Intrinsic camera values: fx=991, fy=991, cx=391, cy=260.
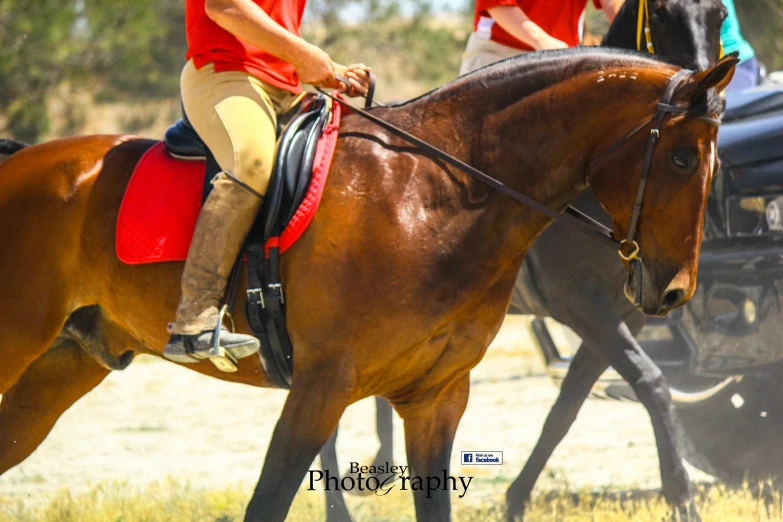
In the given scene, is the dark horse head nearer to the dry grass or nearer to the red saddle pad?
the red saddle pad

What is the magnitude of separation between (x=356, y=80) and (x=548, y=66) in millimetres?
775

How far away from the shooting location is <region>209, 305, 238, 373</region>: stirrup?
11.2ft

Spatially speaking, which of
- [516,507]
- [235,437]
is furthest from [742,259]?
[235,437]

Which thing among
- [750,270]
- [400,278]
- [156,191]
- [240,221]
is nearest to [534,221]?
[400,278]

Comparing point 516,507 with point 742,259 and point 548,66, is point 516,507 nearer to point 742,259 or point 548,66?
point 742,259

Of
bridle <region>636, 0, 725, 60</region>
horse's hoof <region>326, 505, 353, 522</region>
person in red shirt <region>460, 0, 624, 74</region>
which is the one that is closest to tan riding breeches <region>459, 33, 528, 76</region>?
person in red shirt <region>460, 0, 624, 74</region>

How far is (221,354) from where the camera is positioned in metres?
3.43

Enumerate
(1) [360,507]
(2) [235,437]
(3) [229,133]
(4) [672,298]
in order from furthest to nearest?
(2) [235,437]
(1) [360,507]
(3) [229,133]
(4) [672,298]

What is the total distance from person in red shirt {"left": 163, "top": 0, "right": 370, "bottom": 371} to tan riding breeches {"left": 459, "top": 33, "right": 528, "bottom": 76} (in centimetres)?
194

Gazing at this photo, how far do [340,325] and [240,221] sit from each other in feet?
1.64

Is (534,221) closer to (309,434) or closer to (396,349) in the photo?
(396,349)

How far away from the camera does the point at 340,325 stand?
3373 mm

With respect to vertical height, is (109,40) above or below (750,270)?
above

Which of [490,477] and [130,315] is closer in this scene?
[130,315]
